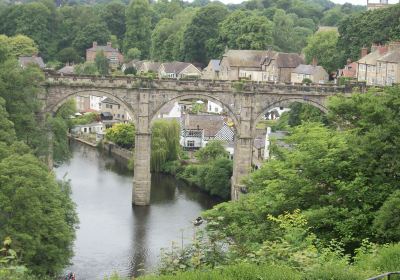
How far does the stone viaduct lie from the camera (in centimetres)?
5462

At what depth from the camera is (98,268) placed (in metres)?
40.3

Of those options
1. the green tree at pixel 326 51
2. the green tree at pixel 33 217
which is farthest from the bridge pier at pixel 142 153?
the green tree at pixel 326 51

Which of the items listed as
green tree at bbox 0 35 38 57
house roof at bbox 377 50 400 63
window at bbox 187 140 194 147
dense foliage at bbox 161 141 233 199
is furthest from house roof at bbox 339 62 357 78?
green tree at bbox 0 35 38 57

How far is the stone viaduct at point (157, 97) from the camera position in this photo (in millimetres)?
54625

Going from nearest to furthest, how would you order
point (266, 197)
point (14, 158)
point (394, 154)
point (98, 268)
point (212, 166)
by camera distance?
point (394, 154) < point (266, 197) < point (14, 158) < point (98, 268) < point (212, 166)

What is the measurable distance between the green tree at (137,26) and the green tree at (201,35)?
68.0 feet

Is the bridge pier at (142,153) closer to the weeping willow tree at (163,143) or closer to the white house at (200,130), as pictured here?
the weeping willow tree at (163,143)

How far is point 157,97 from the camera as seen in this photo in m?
55.0

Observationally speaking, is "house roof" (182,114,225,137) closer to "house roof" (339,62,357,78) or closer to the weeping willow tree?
the weeping willow tree

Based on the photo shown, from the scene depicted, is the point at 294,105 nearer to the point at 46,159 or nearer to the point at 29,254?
the point at 46,159

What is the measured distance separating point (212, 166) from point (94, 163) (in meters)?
14.0

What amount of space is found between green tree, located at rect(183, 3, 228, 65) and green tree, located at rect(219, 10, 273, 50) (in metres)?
4.75

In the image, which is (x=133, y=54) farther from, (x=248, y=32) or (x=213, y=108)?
(x=213, y=108)

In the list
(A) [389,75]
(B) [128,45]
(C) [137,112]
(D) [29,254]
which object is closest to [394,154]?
(D) [29,254]
